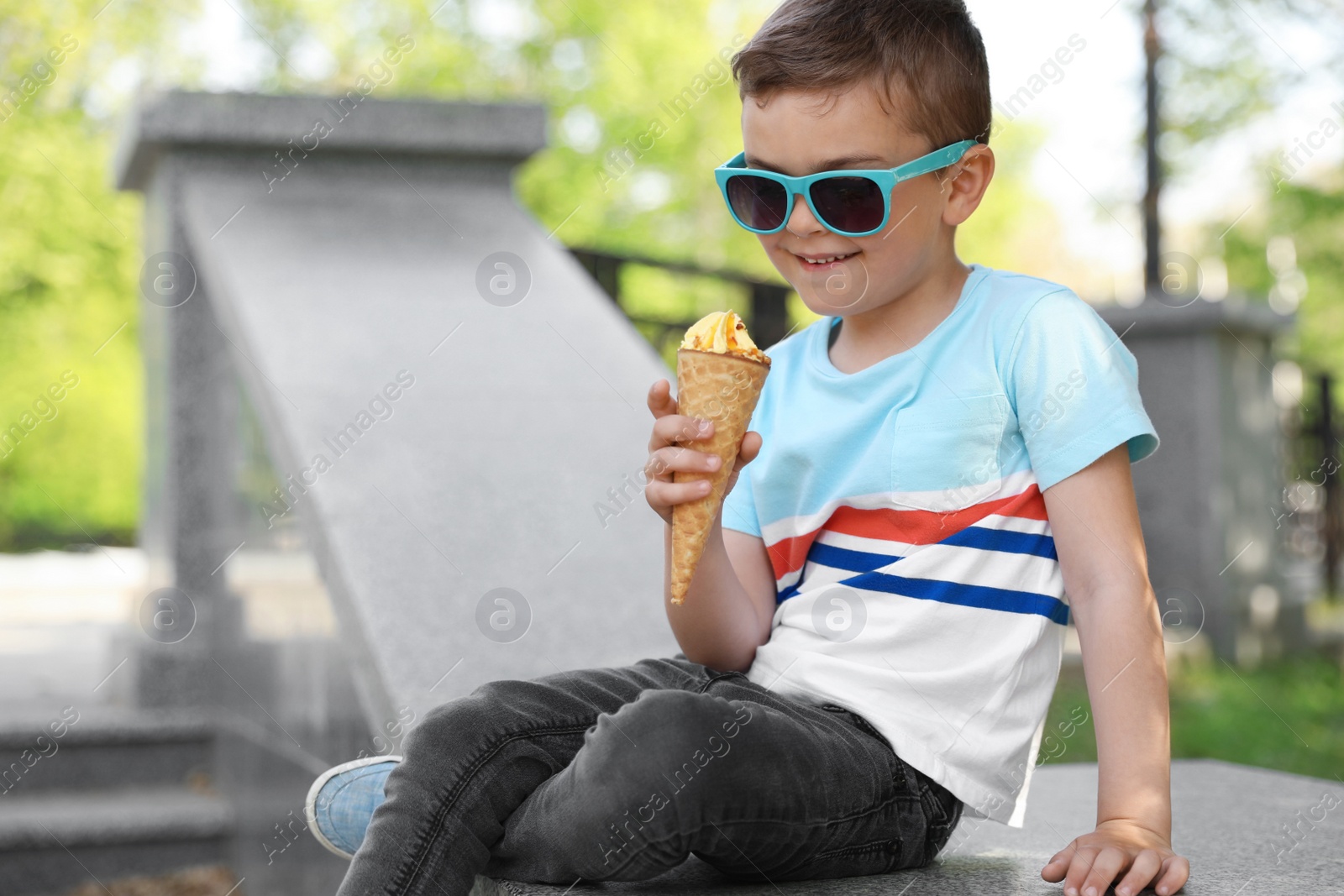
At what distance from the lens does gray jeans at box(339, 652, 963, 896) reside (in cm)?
170

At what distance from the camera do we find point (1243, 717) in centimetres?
632

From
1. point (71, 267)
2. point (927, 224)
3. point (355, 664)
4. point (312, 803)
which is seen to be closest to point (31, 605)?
point (71, 267)

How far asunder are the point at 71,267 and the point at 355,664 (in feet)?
45.4

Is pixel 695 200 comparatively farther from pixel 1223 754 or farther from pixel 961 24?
pixel 961 24

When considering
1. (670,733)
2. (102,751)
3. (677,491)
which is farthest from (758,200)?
(102,751)

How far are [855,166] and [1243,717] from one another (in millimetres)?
5302

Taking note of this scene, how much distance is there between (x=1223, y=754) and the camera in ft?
18.4

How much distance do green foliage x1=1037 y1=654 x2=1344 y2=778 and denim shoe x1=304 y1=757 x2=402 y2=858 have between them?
11.0ft

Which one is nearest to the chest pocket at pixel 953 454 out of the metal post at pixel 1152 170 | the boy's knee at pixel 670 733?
the boy's knee at pixel 670 733

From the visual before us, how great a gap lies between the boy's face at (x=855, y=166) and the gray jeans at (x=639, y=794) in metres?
0.67

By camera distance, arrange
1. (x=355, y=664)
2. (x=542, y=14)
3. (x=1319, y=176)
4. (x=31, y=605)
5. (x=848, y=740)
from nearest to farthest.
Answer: (x=848, y=740) < (x=355, y=664) < (x=1319, y=176) < (x=31, y=605) < (x=542, y=14)

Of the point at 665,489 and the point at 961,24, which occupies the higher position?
the point at 961,24

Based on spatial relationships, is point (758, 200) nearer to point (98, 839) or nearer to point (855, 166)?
point (855, 166)

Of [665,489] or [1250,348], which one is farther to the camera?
[1250,348]
